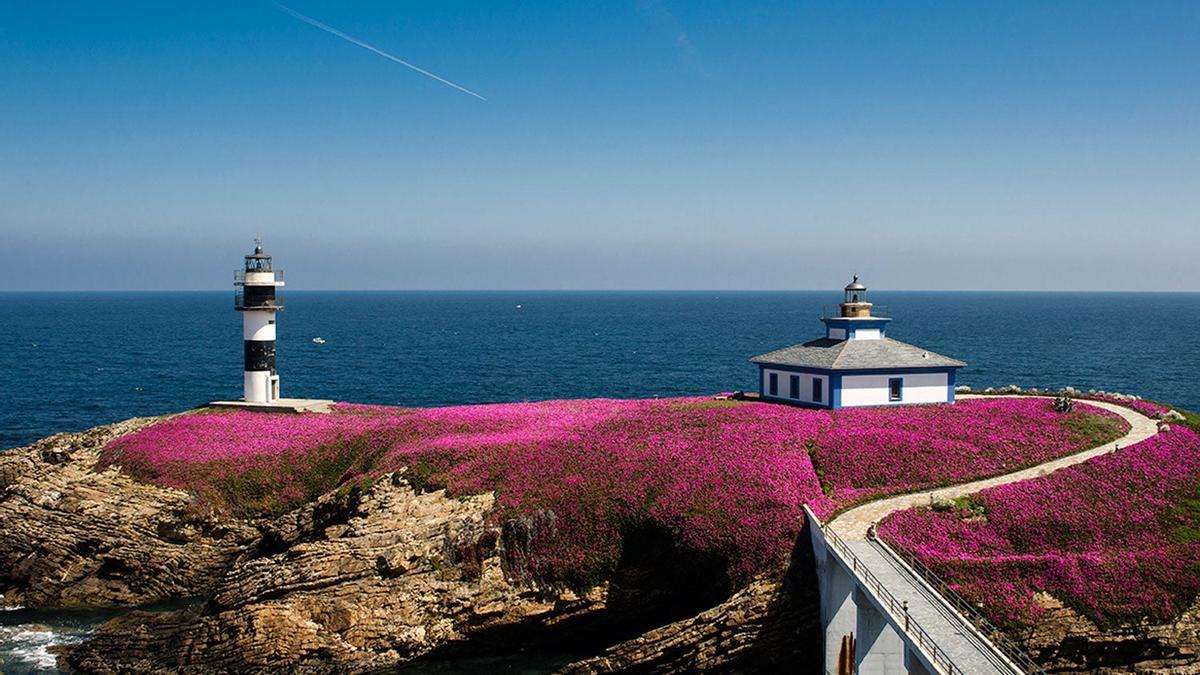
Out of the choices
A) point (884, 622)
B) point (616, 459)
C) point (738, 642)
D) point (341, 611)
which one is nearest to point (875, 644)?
point (884, 622)

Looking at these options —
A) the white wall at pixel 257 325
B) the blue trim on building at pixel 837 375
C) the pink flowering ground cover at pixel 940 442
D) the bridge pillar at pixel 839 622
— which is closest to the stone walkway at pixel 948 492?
the pink flowering ground cover at pixel 940 442

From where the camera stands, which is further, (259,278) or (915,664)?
(259,278)

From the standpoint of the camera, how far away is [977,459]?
44.1 m

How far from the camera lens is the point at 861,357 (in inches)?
2116

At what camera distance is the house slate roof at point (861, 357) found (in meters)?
52.9

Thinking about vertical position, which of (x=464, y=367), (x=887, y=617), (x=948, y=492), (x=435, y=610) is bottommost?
(x=435, y=610)

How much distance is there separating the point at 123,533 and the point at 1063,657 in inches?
1654

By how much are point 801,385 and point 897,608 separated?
25.9 metres

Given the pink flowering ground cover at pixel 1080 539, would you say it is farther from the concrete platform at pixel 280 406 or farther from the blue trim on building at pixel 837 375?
the concrete platform at pixel 280 406

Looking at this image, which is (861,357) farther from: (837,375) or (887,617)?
(887,617)

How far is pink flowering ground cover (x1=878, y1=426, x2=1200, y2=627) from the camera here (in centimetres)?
3366

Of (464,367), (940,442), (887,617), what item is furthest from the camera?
(464,367)

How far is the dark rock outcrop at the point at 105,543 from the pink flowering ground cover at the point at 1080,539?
32.8 m

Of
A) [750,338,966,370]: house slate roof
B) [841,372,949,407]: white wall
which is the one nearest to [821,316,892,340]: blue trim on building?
[750,338,966,370]: house slate roof
